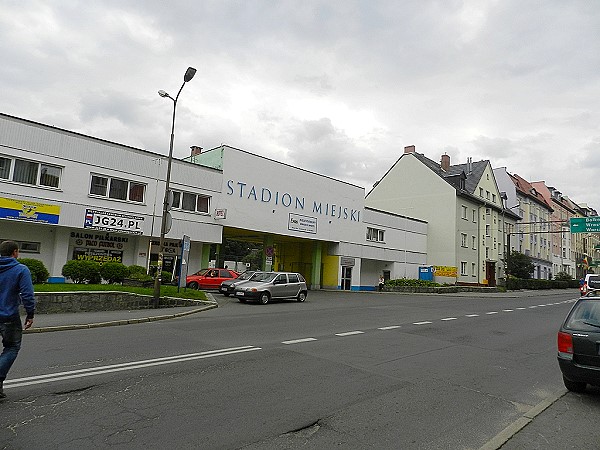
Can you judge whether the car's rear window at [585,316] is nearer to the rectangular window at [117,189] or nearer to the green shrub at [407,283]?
the rectangular window at [117,189]

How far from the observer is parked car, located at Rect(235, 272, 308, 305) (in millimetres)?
21109

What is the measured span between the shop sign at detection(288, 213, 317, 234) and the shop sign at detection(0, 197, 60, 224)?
1563cm

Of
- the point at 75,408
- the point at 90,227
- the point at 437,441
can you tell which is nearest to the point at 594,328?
the point at 437,441

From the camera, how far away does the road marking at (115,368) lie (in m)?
6.16

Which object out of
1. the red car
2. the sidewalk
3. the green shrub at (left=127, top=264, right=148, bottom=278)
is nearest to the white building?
the red car

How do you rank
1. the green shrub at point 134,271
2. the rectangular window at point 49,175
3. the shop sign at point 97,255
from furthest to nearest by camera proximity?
the shop sign at point 97,255
the rectangular window at point 49,175
the green shrub at point 134,271

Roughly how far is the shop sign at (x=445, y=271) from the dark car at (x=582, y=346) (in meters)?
40.4

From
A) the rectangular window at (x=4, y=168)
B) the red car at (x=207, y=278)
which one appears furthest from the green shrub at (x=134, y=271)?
the rectangular window at (x=4, y=168)

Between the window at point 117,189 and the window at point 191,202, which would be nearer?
the window at point 117,189

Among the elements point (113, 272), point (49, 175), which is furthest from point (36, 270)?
A: point (49, 175)

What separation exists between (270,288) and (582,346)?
1653cm

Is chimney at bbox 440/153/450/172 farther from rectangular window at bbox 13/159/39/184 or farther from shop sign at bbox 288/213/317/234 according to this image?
rectangular window at bbox 13/159/39/184

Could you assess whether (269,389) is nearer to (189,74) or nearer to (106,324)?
(106,324)

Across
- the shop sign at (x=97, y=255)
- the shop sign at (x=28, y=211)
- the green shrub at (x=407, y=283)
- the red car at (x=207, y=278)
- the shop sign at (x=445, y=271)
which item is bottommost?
the red car at (x=207, y=278)
